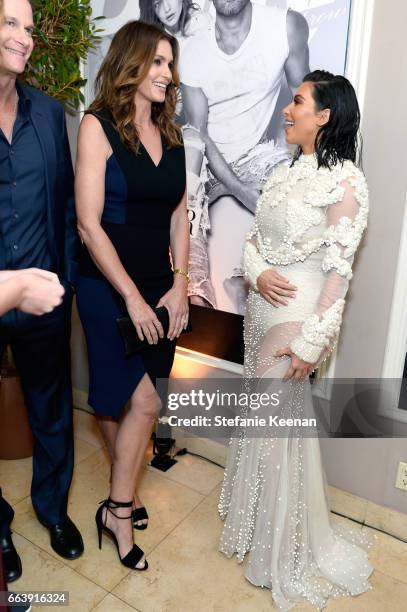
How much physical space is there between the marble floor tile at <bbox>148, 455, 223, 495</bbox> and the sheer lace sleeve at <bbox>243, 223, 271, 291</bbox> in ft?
3.93

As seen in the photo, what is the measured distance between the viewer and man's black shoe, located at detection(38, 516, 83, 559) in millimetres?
2215

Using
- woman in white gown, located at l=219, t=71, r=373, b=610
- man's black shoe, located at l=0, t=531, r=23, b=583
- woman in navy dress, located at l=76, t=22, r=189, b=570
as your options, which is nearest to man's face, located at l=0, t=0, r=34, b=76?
woman in navy dress, located at l=76, t=22, r=189, b=570

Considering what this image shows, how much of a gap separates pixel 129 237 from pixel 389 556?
1721 mm

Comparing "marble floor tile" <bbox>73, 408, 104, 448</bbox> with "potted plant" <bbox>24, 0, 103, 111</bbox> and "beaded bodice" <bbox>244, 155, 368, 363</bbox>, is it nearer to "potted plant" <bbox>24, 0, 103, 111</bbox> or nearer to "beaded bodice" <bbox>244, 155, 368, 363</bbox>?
"beaded bodice" <bbox>244, 155, 368, 363</bbox>

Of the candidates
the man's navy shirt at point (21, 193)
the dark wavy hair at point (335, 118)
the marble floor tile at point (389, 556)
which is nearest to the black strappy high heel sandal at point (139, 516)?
the marble floor tile at point (389, 556)

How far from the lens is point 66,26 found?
2420 millimetres

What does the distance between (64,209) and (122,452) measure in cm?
96

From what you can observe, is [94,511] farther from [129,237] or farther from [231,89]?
[231,89]

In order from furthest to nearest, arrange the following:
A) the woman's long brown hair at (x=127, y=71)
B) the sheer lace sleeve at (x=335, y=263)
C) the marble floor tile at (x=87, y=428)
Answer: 1. the marble floor tile at (x=87, y=428)
2. the woman's long brown hair at (x=127, y=71)
3. the sheer lace sleeve at (x=335, y=263)

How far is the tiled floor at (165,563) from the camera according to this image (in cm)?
204

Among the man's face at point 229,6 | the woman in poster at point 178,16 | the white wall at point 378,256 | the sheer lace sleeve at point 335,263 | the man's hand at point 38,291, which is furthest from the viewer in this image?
the woman in poster at point 178,16

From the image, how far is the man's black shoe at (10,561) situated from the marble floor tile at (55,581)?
25 mm

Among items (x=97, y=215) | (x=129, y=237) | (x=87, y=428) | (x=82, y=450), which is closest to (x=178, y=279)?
(x=129, y=237)

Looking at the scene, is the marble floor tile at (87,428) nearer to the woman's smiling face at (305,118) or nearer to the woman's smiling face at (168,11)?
the woman's smiling face at (305,118)
